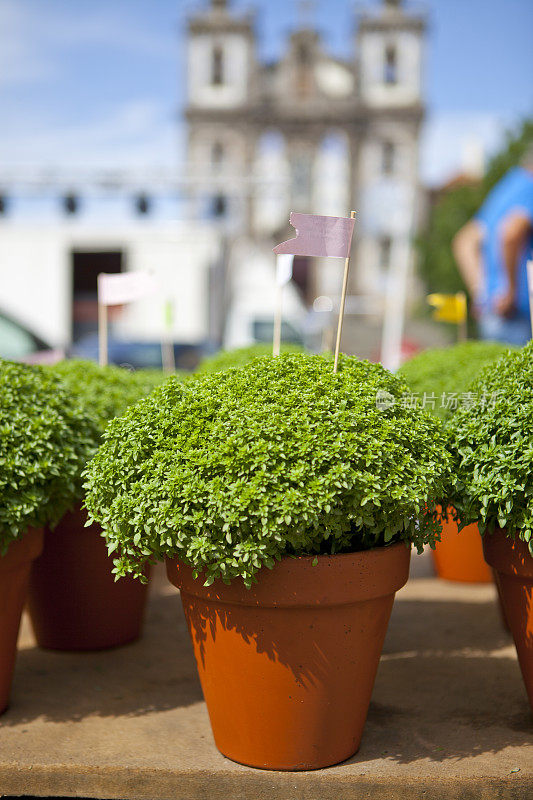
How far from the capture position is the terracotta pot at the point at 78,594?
133 inches

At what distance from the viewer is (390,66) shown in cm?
4334

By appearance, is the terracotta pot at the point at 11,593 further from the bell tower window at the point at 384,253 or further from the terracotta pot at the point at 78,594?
the bell tower window at the point at 384,253

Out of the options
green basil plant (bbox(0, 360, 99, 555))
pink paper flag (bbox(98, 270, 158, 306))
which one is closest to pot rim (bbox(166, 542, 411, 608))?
green basil plant (bbox(0, 360, 99, 555))

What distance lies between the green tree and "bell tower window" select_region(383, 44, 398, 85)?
1567cm

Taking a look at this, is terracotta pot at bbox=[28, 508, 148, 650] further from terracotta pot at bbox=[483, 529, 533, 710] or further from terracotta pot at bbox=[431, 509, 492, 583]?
terracotta pot at bbox=[431, 509, 492, 583]

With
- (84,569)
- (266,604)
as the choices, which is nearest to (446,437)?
(266,604)

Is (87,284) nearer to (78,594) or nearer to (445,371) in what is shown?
(445,371)

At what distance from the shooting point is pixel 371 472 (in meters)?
2.37

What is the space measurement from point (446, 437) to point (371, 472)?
0.42 metres

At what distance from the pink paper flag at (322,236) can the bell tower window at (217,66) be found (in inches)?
1682

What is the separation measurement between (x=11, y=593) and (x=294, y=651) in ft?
3.27

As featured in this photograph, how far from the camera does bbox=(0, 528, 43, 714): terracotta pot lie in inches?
108

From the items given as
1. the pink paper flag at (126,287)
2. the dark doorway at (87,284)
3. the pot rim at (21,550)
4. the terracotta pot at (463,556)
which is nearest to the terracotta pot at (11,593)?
the pot rim at (21,550)

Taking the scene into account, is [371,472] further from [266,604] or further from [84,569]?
[84,569]
